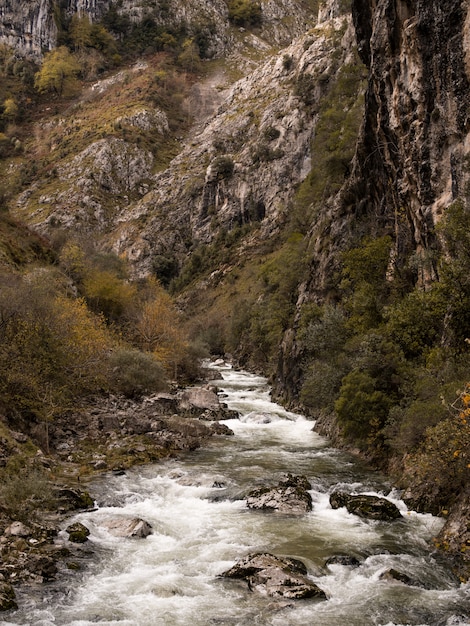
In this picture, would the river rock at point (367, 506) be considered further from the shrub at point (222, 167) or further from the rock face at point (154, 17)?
the rock face at point (154, 17)

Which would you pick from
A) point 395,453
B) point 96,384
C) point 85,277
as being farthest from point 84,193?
point 395,453

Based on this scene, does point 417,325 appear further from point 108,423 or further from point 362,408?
point 108,423

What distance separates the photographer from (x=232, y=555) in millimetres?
13758

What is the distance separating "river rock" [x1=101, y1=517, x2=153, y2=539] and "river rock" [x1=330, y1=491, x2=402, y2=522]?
20.3 feet

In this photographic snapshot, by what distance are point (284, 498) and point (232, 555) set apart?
172 inches

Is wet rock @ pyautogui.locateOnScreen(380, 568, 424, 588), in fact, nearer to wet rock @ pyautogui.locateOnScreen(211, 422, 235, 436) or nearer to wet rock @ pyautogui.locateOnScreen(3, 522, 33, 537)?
wet rock @ pyautogui.locateOnScreen(3, 522, 33, 537)

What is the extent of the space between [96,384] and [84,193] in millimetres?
87185

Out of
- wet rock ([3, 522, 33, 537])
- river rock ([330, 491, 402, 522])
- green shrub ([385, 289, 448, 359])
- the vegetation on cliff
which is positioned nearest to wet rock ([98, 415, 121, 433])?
the vegetation on cliff

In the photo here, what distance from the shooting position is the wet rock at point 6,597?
10.6 meters

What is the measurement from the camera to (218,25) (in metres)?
169

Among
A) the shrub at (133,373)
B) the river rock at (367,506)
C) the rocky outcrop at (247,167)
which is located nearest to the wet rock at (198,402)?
the shrub at (133,373)

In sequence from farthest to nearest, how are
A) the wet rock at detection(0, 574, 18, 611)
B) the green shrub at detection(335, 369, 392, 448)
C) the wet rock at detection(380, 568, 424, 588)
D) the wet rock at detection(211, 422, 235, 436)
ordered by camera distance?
the wet rock at detection(211, 422, 235, 436)
the green shrub at detection(335, 369, 392, 448)
the wet rock at detection(380, 568, 424, 588)
the wet rock at detection(0, 574, 18, 611)

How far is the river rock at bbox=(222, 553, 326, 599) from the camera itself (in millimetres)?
11578

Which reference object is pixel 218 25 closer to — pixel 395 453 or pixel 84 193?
pixel 84 193
